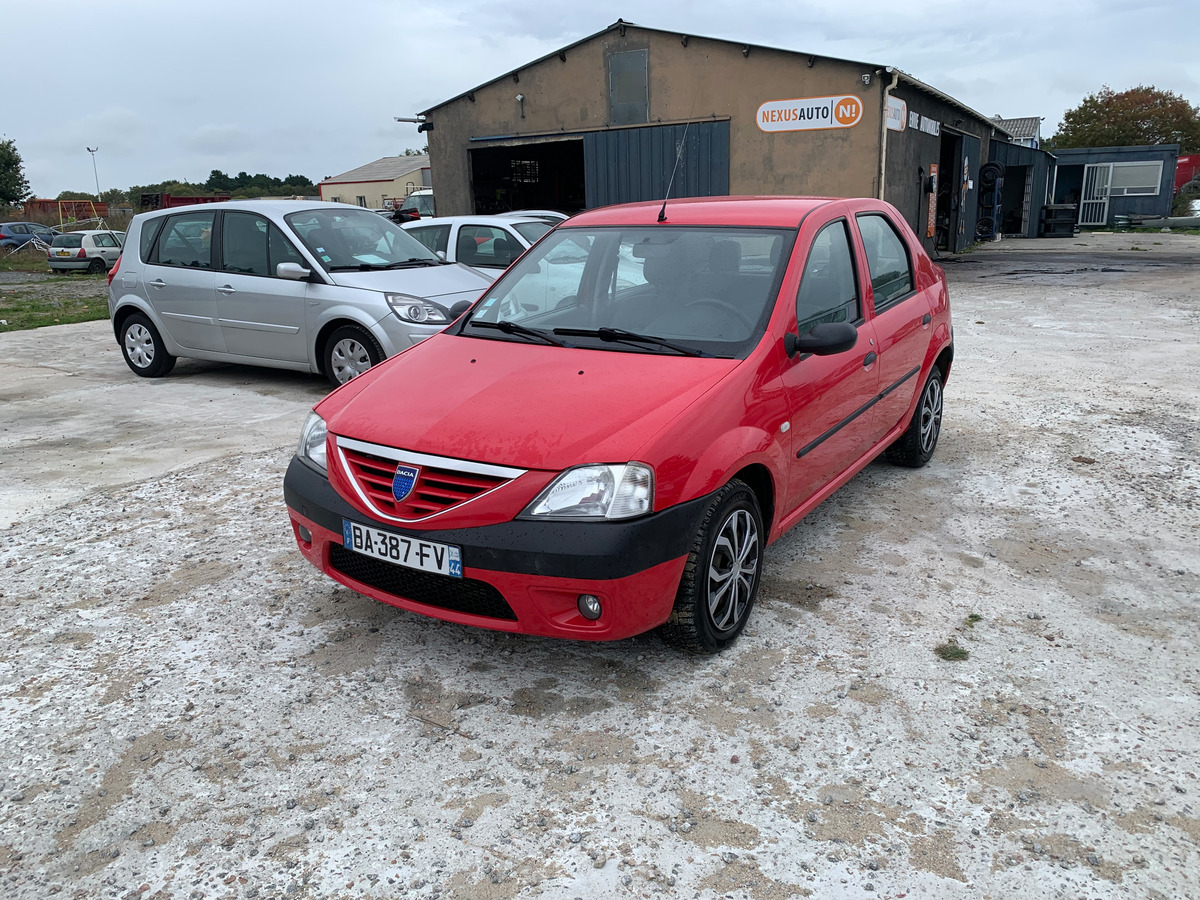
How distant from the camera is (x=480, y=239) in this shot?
32.2 ft

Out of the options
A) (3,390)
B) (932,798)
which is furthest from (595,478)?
(3,390)

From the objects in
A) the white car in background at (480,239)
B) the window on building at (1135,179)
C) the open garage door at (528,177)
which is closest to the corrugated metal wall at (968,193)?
the open garage door at (528,177)

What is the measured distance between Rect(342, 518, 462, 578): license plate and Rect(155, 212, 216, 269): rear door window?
587cm

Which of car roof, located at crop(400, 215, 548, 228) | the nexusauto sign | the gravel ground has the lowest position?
the gravel ground

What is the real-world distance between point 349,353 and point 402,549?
4.73 m

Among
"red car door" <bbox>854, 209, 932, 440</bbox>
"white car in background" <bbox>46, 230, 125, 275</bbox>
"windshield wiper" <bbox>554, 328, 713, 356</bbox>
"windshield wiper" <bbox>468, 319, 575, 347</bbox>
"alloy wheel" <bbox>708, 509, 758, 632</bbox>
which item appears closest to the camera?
"alloy wheel" <bbox>708, 509, 758, 632</bbox>

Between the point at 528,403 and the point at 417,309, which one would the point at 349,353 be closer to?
the point at 417,309

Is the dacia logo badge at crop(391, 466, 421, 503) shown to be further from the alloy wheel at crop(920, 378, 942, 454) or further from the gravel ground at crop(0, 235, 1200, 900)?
the alloy wheel at crop(920, 378, 942, 454)

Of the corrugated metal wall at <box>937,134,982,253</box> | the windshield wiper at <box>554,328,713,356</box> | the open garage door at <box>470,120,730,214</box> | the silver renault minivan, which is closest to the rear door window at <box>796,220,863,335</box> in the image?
the windshield wiper at <box>554,328,713,356</box>

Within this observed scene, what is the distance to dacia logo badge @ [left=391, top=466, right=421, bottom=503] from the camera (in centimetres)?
304

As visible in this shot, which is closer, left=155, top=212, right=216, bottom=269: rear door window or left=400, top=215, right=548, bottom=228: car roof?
left=155, top=212, right=216, bottom=269: rear door window

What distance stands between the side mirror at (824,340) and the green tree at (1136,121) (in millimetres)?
67568

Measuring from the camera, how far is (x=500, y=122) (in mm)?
19922

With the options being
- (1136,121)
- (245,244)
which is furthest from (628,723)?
(1136,121)
